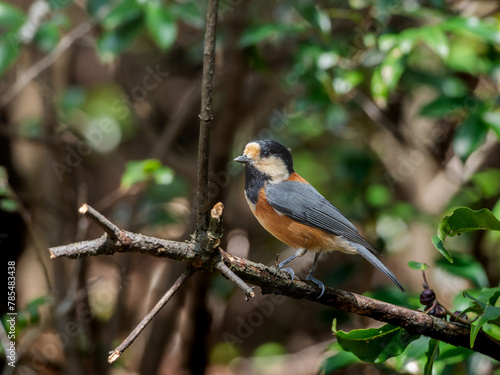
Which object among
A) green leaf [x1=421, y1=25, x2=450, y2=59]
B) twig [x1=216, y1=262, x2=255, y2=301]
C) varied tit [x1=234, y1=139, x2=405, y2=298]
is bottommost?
varied tit [x1=234, y1=139, x2=405, y2=298]

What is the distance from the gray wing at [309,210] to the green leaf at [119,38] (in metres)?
1.39

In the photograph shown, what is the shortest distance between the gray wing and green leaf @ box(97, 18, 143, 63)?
4.57 feet

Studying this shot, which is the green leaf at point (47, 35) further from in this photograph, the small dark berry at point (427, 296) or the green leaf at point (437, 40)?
the small dark berry at point (427, 296)

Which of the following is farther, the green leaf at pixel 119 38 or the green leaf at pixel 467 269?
the green leaf at pixel 119 38

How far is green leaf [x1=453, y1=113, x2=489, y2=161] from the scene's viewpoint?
2.88 meters

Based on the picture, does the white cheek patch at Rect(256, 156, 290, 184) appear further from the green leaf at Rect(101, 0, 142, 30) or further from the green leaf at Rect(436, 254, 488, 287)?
the green leaf at Rect(101, 0, 142, 30)

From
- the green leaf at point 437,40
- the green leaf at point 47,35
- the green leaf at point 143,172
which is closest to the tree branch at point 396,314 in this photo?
the green leaf at point 143,172

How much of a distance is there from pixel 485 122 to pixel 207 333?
2543 millimetres

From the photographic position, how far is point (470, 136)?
2.89 m

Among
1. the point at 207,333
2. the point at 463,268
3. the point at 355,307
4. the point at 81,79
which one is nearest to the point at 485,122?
the point at 463,268

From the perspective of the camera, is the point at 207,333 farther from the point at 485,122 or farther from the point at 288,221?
the point at 485,122

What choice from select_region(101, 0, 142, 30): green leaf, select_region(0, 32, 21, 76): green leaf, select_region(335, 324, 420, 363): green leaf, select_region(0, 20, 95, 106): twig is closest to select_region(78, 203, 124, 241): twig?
select_region(335, 324, 420, 363): green leaf

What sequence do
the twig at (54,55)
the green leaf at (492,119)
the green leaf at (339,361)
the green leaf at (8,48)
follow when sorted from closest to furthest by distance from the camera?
the green leaf at (339,361), the green leaf at (492,119), the green leaf at (8,48), the twig at (54,55)

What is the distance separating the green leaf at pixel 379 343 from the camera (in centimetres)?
201
